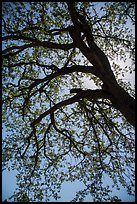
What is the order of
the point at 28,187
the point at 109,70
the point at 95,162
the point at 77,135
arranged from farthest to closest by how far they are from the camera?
1. the point at 77,135
2. the point at 95,162
3. the point at 28,187
4. the point at 109,70

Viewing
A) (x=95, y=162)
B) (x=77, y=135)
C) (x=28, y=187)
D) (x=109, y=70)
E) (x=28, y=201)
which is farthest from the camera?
(x=77, y=135)

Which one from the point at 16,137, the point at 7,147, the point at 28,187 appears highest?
the point at 16,137

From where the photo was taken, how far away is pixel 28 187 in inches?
474

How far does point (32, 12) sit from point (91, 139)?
8.61 meters

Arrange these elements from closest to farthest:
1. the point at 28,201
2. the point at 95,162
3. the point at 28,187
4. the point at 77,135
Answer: the point at 28,201 → the point at 28,187 → the point at 95,162 → the point at 77,135

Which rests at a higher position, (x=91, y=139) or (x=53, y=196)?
(x=91, y=139)

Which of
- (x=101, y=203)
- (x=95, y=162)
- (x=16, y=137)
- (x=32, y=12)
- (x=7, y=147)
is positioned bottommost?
(x=101, y=203)

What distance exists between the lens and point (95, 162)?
12.9 meters

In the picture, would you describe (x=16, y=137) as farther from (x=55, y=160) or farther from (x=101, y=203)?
(x=101, y=203)

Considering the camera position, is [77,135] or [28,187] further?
[77,135]

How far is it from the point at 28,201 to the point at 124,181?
5.26 meters

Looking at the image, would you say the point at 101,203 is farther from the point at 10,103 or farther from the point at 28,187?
the point at 10,103

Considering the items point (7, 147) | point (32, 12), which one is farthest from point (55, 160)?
point (32, 12)

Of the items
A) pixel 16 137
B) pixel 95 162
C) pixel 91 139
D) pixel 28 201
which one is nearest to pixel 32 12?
pixel 16 137
